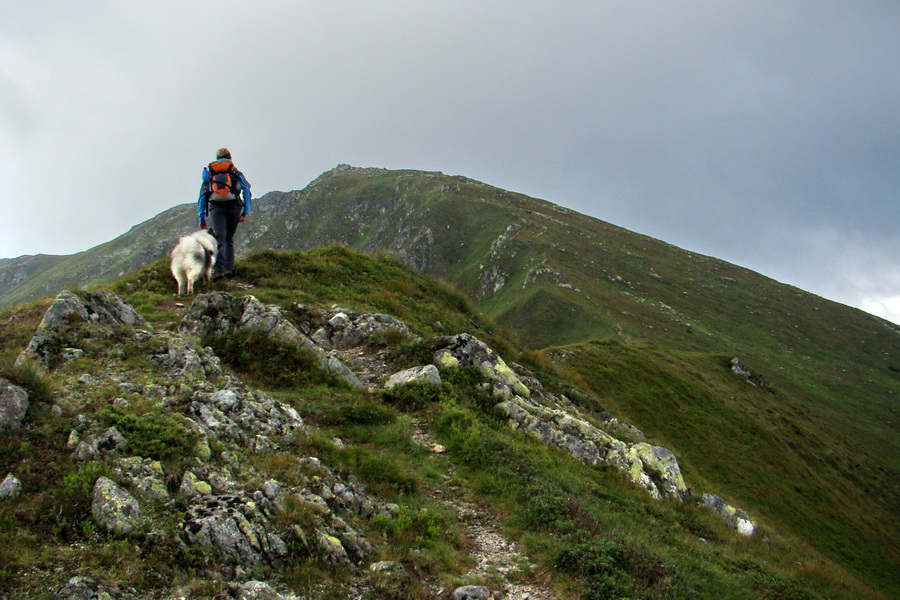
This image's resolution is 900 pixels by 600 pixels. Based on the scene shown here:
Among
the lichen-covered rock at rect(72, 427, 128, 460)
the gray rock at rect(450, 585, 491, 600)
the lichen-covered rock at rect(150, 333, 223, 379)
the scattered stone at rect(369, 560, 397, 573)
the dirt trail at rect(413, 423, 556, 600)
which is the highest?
the lichen-covered rock at rect(150, 333, 223, 379)

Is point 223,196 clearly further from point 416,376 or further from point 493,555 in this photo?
point 493,555

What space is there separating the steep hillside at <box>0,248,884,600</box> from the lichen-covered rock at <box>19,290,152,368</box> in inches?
2.1

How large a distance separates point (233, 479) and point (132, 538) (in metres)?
1.43

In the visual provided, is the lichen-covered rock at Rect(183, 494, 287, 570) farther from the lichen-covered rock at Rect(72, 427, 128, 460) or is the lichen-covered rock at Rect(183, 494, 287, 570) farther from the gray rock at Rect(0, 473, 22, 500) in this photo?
the gray rock at Rect(0, 473, 22, 500)

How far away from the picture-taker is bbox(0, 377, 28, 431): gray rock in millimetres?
5285

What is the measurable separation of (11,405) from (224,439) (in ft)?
8.10

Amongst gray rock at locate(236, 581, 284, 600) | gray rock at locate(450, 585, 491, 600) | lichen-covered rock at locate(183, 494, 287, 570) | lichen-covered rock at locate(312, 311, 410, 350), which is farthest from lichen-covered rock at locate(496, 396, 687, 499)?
gray rock at locate(236, 581, 284, 600)

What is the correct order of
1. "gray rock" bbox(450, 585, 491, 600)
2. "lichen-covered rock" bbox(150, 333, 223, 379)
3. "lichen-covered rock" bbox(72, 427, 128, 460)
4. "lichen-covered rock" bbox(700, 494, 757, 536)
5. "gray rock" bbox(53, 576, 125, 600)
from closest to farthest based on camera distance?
"gray rock" bbox(53, 576, 125, 600)
"lichen-covered rock" bbox(72, 427, 128, 460)
"gray rock" bbox(450, 585, 491, 600)
"lichen-covered rock" bbox(150, 333, 223, 379)
"lichen-covered rock" bbox(700, 494, 757, 536)

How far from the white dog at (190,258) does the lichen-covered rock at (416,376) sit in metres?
7.71

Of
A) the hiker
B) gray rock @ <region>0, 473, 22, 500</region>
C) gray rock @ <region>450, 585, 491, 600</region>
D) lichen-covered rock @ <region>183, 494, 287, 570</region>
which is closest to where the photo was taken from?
gray rock @ <region>0, 473, 22, 500</region>

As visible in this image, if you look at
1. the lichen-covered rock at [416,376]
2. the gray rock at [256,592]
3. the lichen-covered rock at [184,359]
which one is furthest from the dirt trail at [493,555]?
the lichen-covered rock at [184,359]

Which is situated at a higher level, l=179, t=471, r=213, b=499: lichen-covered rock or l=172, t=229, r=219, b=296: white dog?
l=172, t=229, r=219, b=296: white dog

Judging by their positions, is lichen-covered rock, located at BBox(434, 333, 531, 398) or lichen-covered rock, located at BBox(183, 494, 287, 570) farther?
lichen-covered rock, located at BBox(434, 333, 531, 398)

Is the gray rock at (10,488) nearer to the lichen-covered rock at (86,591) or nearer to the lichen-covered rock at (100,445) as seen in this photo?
the lichen-covered rock at (100,445)
